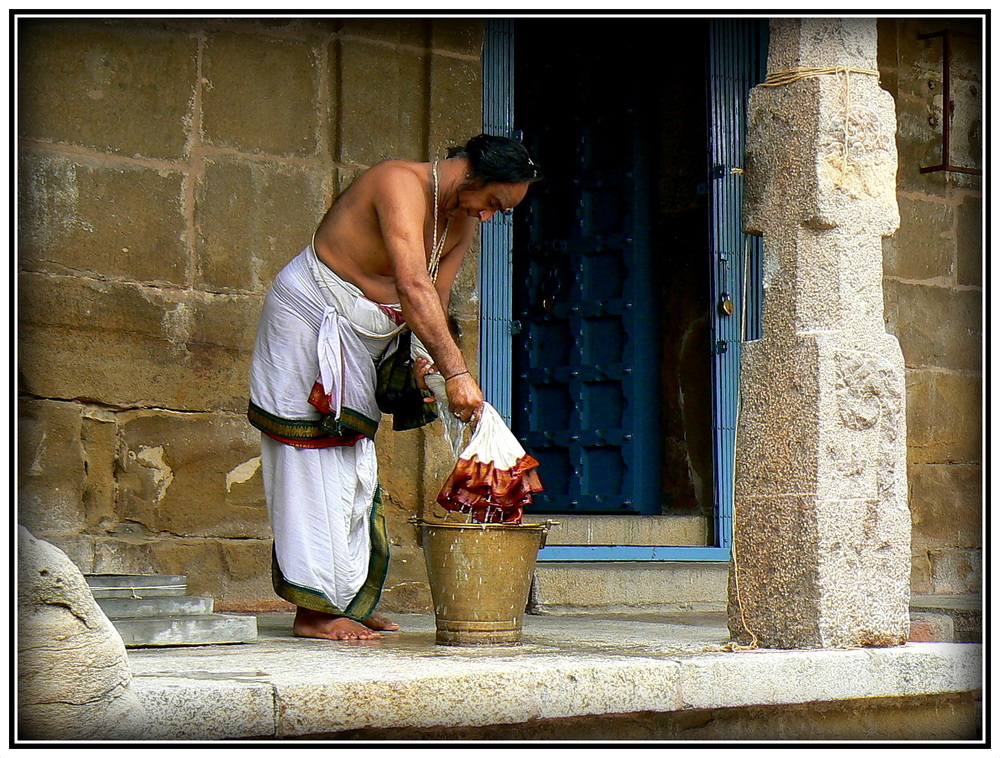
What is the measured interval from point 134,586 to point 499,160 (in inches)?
71.2

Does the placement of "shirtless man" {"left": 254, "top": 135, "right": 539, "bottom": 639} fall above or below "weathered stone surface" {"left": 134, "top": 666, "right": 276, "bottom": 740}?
above

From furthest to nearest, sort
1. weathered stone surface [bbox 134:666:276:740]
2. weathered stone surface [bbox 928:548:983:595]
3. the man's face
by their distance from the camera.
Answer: weathered stone surface [bbox 928:548:983:595] → the man's face → weathered stone surface [bbox 134:666:276:740]

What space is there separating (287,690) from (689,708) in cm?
123

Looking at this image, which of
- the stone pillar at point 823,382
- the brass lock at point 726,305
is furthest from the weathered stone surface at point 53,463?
the brass lock at point 726,305

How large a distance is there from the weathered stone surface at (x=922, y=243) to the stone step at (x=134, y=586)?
4.61 metres

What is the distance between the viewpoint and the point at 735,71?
24.0ft

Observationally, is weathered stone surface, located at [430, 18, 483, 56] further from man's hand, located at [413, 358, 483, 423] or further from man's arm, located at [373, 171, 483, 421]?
man's hand, located at [413, 358, 483, 423]

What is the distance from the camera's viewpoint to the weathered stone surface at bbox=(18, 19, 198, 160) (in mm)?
5695

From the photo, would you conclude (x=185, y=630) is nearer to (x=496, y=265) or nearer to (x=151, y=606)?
(x=151, y=606)

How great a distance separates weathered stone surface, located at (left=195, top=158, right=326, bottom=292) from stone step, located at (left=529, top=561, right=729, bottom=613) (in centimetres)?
178

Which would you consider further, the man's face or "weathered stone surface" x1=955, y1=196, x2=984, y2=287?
"weathered stone surface" x1=955, y1=196, x2=984, y2=287

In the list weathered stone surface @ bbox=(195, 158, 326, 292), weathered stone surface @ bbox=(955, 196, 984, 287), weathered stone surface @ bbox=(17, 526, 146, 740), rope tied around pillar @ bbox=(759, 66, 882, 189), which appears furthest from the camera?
weathered stone surface @ bbox=(955, 196, 984, 287)

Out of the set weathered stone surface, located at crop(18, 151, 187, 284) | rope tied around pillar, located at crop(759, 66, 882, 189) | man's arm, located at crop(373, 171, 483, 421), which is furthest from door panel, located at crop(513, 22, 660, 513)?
man's arm, located at crop(373, 171, 483, 421)

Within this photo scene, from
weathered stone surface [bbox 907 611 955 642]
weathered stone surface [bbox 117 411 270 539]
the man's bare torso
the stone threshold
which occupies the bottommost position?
A: weathered stone surface [bbox 907 611 955 642]
